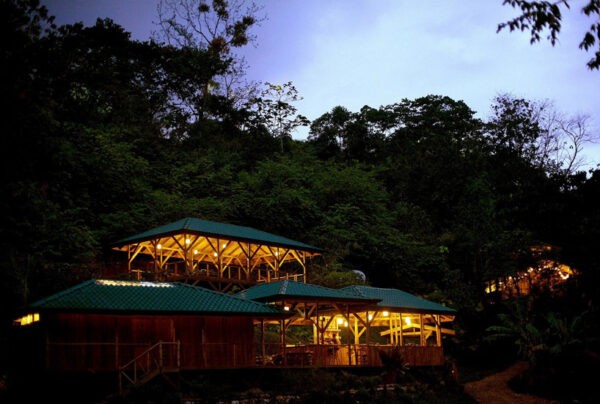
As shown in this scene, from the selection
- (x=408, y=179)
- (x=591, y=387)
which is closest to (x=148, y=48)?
(x=408, y=179)

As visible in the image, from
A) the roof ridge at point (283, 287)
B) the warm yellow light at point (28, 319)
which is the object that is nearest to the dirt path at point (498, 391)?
the roof ridge at point (283, 287)

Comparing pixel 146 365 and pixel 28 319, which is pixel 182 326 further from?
pixel 28 319

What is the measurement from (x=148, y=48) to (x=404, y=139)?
26.3 m

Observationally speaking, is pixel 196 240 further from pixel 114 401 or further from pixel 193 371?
pixel 114 401

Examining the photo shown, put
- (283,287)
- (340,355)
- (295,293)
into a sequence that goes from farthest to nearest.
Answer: (340,355) < (283,287) < (295,293)

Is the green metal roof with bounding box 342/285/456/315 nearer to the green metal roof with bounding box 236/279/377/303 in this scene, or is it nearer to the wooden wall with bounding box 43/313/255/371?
the green metal roof with bounding box 236/279/377/303

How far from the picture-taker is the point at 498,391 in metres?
26.7

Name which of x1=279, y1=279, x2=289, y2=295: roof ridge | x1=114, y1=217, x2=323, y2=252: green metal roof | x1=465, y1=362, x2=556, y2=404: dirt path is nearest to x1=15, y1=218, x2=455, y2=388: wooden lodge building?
x1=279, y1=279, x2=289, y2=295: roof ridge

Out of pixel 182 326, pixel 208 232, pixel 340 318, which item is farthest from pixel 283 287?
pixel 208 232

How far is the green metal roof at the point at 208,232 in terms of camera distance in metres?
31.3

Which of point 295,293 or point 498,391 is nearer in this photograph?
point 295,293

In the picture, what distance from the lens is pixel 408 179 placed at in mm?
55500

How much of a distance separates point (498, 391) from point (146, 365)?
47.8 feet

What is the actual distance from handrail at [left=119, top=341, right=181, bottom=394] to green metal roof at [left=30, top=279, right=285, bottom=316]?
4.21ft
